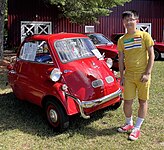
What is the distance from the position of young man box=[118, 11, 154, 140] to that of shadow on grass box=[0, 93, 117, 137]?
735 mm

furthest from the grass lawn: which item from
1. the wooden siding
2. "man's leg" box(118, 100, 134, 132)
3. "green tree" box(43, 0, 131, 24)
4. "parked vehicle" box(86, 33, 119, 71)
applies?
the wooden siding

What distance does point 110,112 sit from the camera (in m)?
5.47

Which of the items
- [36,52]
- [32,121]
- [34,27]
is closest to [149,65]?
[36,52]

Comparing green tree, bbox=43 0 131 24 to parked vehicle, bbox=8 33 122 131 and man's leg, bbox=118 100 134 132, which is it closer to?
parked vehicle, bbox=8 33 122 131

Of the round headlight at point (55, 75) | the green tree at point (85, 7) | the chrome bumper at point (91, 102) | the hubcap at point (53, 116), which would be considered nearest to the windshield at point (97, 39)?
the green tree at point (85, 7)

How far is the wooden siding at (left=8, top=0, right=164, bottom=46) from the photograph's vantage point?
16.3 meters

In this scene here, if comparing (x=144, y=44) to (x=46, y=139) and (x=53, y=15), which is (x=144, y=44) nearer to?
(x=46, y=139)

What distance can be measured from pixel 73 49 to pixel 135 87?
A: 1.50 meters

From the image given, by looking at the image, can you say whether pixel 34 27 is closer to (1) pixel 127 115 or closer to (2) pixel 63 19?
(2) pixel 63 19

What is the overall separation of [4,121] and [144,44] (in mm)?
2979

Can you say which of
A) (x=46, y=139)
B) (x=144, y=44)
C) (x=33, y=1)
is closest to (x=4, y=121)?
(x=46, y=139)

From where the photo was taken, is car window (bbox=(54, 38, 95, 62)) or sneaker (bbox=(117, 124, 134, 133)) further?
car window (bbox=(54, 38, 95, 62))

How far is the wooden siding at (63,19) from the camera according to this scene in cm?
1628

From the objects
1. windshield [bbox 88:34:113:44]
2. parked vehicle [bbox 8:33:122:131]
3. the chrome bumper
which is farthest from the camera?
windshield [bbox 88:34:113:44]
